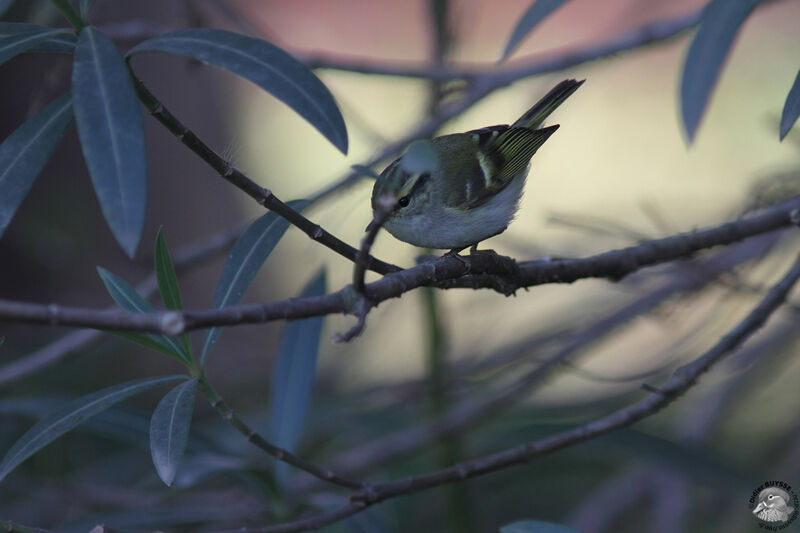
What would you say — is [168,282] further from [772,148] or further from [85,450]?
[772,148]

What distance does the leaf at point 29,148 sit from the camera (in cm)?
100

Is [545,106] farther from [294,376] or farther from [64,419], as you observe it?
[64,419]

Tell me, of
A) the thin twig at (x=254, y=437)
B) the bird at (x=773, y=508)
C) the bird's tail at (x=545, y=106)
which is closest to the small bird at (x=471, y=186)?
the bird's tail at (x=545, y=106)

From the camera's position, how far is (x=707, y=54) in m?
1.14

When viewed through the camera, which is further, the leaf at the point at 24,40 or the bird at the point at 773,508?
the bird at the point at 773,508

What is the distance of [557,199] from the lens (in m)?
5.88

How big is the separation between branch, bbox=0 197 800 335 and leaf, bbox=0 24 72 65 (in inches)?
17.0

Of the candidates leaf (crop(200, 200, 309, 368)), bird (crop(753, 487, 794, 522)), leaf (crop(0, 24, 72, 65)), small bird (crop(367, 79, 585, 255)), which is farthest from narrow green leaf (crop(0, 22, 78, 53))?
bird (crop(753, 487, 794, 522))

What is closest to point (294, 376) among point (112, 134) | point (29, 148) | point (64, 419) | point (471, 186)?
point (471, 186)

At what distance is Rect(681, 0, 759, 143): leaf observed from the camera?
1073 mm

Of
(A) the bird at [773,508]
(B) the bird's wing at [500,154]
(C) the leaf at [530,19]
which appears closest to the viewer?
(C) the leaf at [530,19]

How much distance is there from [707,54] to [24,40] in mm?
978

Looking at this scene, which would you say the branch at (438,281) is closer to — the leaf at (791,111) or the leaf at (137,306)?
the leaf at (791,111)

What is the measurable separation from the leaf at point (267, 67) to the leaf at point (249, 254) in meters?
0.23
